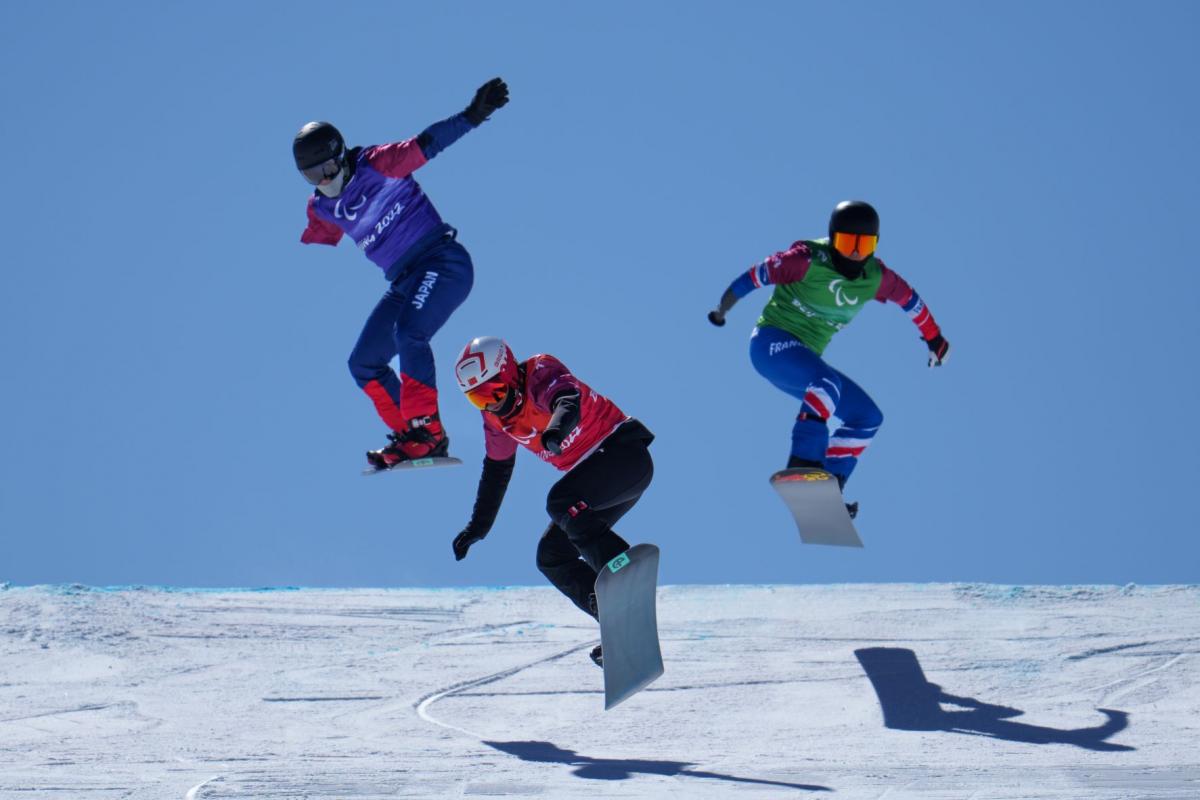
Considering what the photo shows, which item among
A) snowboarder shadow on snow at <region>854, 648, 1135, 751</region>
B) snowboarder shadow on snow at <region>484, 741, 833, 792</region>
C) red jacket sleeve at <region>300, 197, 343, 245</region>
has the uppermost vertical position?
red jacket sleeve at <region>300, 197, 343, 245</region>

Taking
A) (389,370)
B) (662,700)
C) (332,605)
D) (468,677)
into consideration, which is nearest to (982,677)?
(662,700)

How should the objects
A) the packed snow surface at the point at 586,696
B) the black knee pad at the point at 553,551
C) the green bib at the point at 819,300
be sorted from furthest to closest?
the green bib at the point at 819,300 < the black knee pad at the point at 553,551 < the packed snow surface at the point at 586,696

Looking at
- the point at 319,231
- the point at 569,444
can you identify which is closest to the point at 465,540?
the point at 569,444

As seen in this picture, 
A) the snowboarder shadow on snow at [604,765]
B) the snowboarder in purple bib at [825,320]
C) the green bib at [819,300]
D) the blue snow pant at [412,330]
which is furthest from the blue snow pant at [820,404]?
the snowboarder shadow on snow at [604,765]

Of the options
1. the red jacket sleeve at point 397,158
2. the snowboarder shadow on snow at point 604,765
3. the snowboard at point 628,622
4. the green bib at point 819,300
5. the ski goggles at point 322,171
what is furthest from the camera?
the green bib at point 819,300

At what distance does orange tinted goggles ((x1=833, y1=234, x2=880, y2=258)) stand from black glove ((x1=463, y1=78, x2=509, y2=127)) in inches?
101

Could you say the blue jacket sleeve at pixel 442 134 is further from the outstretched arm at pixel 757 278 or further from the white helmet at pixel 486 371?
the outstretched arm at pixel 757 278

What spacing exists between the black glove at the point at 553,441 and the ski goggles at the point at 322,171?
2.64 metres

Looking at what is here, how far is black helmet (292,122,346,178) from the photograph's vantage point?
336 inches

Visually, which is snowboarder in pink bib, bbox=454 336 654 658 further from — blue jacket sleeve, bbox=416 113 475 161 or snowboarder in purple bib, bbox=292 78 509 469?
blue jacket sleeve, bbox=416 113 475 161

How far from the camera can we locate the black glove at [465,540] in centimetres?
823

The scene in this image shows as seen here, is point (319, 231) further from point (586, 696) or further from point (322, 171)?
point (586, 696)

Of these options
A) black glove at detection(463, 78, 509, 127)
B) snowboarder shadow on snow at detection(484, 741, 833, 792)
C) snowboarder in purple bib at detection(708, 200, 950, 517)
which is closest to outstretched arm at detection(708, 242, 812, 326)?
snowboarder in purple bib at detection(708, 200, 950, 517)

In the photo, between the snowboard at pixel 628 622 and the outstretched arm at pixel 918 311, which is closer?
the snowboard at pixel 628 622
